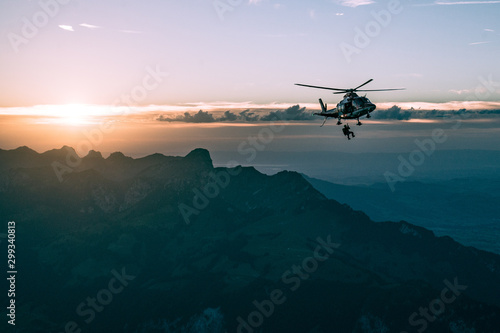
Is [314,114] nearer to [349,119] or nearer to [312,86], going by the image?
[349,119]

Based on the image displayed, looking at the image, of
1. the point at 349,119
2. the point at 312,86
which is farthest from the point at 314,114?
the point at 312,86

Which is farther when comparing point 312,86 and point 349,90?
point 349,90

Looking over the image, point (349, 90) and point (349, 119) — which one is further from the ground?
point (349, 90)

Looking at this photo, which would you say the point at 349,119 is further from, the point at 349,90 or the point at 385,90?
the point at 385,90

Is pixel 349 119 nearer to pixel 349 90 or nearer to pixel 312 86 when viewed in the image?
pixel 349 90

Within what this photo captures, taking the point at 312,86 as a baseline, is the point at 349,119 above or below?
below

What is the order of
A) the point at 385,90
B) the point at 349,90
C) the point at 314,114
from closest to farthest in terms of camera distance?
the point at 385,90 → the point at 349,90 → the point at 314,114

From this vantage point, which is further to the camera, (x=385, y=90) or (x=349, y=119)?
(x=349, y=119)

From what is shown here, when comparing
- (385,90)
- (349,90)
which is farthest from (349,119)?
(385,90)

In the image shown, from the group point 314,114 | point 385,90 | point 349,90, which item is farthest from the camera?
point 314,114
